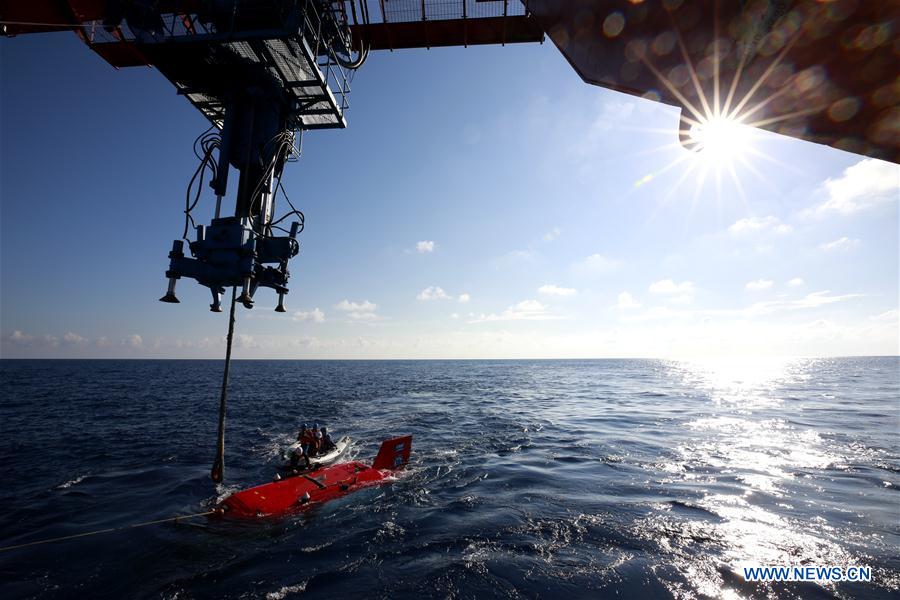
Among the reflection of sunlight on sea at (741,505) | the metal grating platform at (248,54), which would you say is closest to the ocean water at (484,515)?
the reflection of sunlight on sea at (741,505)

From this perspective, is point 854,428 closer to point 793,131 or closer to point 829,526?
point 829,526

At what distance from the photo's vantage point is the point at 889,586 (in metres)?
7.71

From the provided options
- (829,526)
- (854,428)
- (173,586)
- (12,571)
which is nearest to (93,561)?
(12,571)

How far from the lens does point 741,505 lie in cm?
1175

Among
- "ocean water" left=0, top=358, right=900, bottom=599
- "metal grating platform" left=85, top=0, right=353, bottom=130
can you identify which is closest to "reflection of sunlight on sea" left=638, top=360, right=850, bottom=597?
"ocean water" left=0, top=358, right=900, bottom=599

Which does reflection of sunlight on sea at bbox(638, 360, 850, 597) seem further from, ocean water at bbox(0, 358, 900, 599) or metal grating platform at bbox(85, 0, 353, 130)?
metal grating platform at bbox(85, 0, 353, 130)

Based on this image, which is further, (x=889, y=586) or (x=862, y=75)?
(x=889, y=586)

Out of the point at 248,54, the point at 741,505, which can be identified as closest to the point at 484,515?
the point at 741,505

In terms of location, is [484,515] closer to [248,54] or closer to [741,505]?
[741,505]

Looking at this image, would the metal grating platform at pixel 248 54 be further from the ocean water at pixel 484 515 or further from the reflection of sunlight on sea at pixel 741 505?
the reflection of sunlight on sea at pixel 741 505

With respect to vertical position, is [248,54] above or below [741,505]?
above

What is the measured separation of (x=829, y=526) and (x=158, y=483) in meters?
22.3

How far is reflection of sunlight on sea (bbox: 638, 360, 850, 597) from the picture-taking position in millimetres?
8781

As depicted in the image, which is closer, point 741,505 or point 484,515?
point 484,515
